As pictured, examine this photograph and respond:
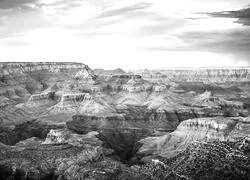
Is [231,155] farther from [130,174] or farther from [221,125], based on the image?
[221,125]

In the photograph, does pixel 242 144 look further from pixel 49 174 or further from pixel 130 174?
pixel 49 174

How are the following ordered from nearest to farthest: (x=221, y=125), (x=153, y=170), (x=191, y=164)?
(x=191, y=164), (x=153, y=170), (x=221, y=125)

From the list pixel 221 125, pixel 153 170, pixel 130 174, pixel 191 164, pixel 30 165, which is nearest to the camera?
pixel 191 164

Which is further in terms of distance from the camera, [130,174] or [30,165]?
[30,165]

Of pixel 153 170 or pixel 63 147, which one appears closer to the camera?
pixel 153 170

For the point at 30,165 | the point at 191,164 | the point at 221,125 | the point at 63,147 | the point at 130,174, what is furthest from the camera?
the point at 221,125

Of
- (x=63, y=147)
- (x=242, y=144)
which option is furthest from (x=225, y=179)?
(x=63, y=147)

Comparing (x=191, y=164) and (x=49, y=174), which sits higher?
(x=191, y=164)

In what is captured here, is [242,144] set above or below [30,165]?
above

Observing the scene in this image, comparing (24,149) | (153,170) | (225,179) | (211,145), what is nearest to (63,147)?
(24,149)
